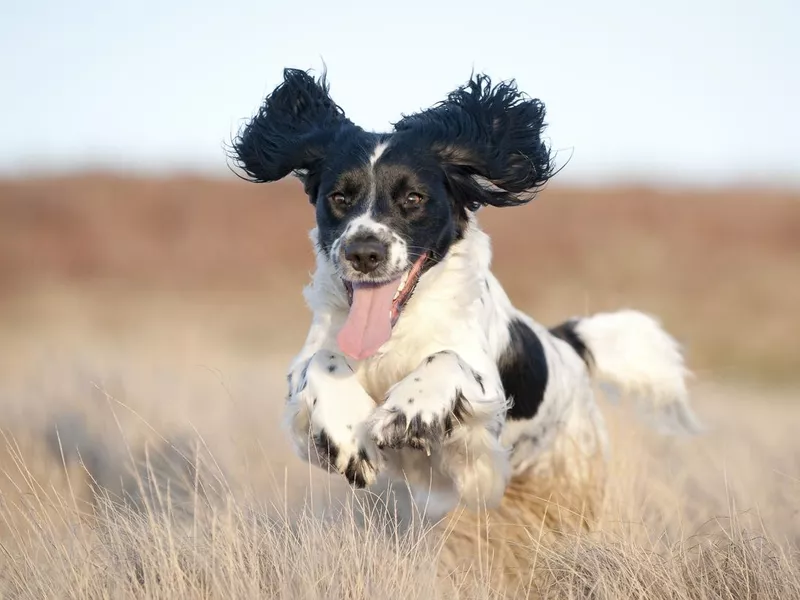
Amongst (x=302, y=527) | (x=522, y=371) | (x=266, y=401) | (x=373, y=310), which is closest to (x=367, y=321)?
(x=373, y=310)

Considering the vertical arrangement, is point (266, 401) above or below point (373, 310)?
below

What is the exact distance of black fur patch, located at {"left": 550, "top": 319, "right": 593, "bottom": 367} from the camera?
569 cm

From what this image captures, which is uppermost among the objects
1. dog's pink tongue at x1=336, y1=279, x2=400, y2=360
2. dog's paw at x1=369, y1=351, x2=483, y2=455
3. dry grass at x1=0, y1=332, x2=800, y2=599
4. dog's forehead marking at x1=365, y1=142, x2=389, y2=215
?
dog's forehead marking at x1=365, y1=142, x2=389, y2=215

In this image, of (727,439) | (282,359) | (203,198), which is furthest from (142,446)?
(203,198)

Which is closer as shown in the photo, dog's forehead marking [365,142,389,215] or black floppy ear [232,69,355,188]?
dog's forehead marking [365,142,389,215]

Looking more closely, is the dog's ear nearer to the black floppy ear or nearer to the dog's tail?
the black floppy ear

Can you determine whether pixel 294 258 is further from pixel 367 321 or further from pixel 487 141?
pixel 367 321

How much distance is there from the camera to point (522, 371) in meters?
4.85

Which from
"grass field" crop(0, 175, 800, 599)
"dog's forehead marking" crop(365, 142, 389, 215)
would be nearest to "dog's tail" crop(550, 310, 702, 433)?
"grass field" crop(0, 175, 800, 599)

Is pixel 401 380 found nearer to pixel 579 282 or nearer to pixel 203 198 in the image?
pixel 579 282

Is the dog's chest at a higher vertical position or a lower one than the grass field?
higher

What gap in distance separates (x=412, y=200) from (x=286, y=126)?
3.41ft

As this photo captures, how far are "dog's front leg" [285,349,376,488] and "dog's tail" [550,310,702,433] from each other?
1931 millimetres

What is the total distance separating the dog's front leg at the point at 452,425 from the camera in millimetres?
3850
